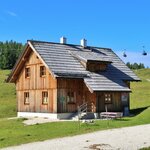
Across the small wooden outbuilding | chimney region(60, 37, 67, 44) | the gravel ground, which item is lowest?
the gravel ground

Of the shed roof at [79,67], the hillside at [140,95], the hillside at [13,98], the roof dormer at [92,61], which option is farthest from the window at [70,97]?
the hillside at [140,95]

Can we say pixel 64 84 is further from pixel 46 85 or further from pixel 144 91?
pixel 144 91

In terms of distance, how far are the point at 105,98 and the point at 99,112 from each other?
1.77 m

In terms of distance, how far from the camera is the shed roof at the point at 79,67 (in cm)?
4203

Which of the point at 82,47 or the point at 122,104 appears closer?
the point at 122,104

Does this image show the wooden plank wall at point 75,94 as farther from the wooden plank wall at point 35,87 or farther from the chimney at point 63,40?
the chimney at point 63,40

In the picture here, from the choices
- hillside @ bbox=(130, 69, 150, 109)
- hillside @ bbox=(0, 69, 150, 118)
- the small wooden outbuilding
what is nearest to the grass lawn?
hillside @ bbox=(0, 69, 150, 118)

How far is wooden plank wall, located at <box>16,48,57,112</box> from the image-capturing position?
42.4 meters

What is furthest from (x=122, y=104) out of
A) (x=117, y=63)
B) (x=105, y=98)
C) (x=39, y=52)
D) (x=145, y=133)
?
(x=145, y=133)

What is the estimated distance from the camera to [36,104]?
4491 cm

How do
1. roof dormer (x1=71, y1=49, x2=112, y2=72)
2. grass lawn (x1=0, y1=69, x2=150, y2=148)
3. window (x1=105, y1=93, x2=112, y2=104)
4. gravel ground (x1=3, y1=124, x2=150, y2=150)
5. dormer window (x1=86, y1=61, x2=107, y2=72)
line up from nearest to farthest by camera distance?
gravel ground (x1=3, y1=124, x2=150, y2=150), grass lawn (x1=0, y1=69, x2=150, y2=148), window (x1=105, y1=93, x2=112, y2=104), roof dormer (x1=71, y1=49, x2=112, y2=72), dormer window (x1=86, y1=61, x2=107, y2=72)

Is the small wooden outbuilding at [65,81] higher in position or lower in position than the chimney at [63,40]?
lower

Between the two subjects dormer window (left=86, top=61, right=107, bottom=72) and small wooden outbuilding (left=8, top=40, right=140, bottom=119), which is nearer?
small wooden outbuilding (left=8, top=40, right=140, bottom=119)

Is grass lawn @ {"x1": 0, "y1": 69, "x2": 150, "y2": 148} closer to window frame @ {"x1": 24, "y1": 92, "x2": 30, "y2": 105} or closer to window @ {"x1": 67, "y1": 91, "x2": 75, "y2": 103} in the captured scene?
window @ {"x1": 67, "y1": 91, "x2": 75, "y2": 103}
